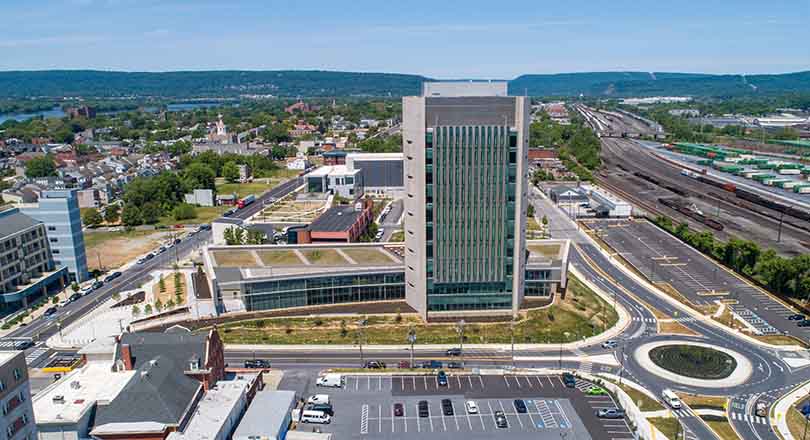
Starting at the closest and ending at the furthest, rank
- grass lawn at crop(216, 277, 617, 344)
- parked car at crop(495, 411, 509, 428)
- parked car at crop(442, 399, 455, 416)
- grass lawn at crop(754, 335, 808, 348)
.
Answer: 1. parked car at crop(495, 411, 509, 428)
2. parked car at crop(442, 399, 455, 416)
3. grass lawn at crop(754, 335, 808, 348)
4. grass lawn at crop(216, 277, 617, 344)

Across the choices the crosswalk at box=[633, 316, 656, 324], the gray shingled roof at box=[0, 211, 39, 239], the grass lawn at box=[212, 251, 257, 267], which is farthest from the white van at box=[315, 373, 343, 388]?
the gray shingled roof at box=[0, 211, 39, 239]

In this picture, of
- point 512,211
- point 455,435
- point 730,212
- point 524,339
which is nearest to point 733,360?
point 524,339

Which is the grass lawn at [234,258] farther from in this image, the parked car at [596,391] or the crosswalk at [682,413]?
the crosswalk at [682,413]

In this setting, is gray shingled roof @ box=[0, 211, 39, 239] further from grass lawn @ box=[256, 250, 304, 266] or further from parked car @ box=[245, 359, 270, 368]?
parked car @ box=[245, 359, 270, 368]

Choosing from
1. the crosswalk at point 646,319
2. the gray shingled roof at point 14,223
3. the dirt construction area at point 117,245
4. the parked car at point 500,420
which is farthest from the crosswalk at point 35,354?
the crosswalk at point 646,319

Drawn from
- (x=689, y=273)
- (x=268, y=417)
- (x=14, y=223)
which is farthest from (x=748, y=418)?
(x=14, y=223)

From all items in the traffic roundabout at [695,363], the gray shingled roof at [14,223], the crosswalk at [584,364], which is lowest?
the traffic roundabout at [695,363]
